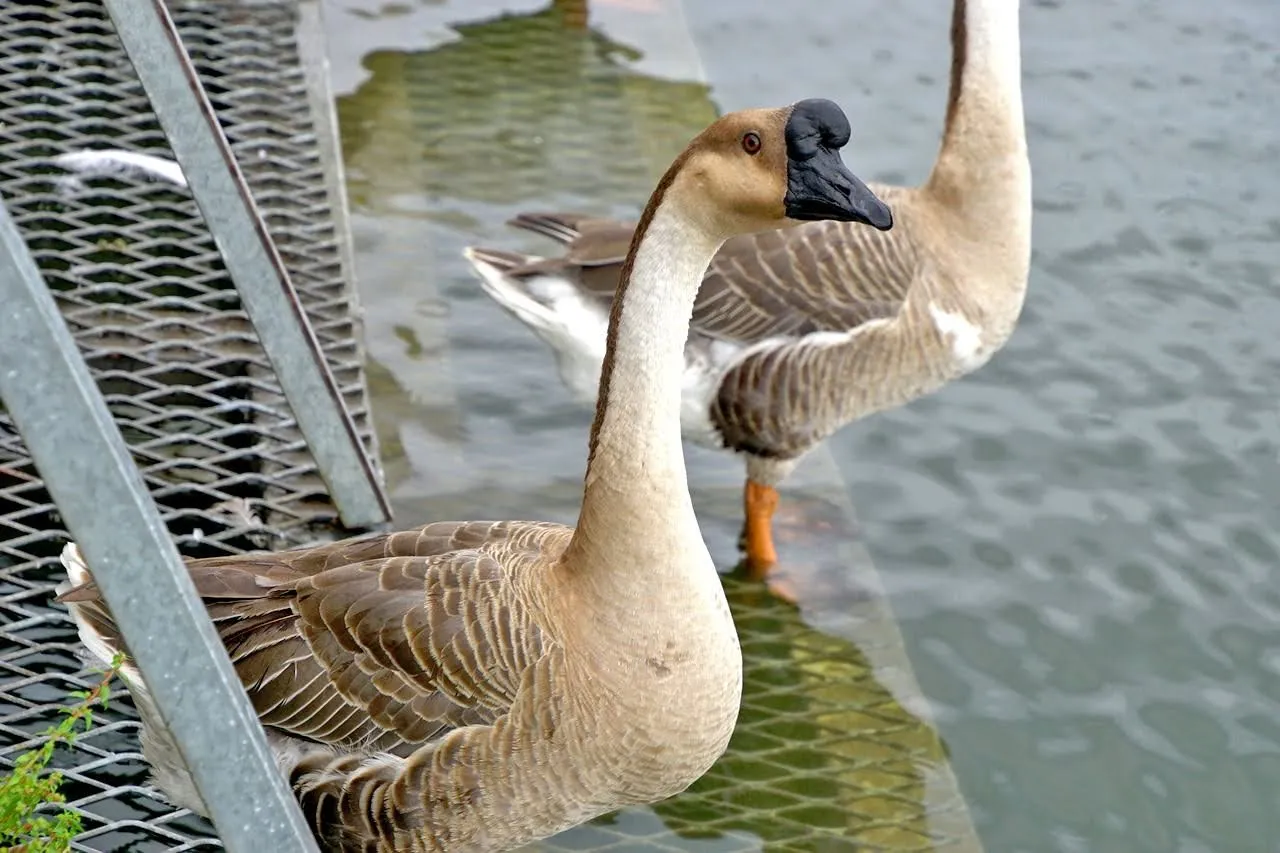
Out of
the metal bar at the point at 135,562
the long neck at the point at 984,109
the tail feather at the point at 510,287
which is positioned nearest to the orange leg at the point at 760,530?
the tail feather at the point at 510,287

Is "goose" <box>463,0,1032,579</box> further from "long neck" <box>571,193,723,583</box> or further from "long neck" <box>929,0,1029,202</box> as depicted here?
"long neck" <box>571,193,723,583</box>

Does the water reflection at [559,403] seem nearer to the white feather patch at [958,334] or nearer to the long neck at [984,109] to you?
the white feather patch at [958,334]

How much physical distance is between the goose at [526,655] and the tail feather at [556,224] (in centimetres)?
239

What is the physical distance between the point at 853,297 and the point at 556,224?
4.01ft

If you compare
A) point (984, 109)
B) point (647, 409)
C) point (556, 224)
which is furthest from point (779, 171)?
point (556, 224)

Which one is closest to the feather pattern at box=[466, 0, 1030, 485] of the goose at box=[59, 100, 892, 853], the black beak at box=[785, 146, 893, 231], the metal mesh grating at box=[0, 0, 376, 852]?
the metal mesh grating at box=[0, 0, 376, 852]

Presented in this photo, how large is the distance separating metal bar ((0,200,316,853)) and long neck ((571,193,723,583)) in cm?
96

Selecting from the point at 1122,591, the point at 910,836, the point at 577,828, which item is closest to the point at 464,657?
the point at 577,828

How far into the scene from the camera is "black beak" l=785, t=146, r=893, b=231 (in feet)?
9.83

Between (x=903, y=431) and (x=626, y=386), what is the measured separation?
3.44 metres

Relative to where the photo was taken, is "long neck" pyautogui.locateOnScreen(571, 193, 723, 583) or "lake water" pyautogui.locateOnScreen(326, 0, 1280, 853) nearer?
"long neck" pyautogui.locateOnScreen(571, 193, 723, 583)

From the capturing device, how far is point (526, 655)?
135 inches

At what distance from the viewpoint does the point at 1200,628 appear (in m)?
5.52

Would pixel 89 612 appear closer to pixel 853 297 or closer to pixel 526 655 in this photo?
pixel 526 655
